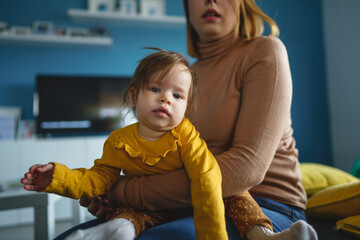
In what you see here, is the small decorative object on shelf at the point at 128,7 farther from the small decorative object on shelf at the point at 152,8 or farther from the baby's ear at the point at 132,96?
the baby's ear at the point at 132,96

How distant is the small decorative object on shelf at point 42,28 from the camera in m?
3.06

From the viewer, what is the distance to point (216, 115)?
0.90 metres

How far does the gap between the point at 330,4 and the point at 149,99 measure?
132 inches

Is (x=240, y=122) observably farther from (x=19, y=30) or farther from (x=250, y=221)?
(x=19, y=30)

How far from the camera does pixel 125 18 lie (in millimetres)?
3182

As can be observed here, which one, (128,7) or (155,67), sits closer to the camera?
(155,67)

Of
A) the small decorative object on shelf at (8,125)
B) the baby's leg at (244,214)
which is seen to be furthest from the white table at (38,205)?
the small decorative object on shelf at (8,125)

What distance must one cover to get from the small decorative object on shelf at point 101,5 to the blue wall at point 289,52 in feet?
0.53

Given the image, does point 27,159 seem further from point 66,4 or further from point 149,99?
point 149,99

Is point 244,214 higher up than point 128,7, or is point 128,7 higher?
point 128,7

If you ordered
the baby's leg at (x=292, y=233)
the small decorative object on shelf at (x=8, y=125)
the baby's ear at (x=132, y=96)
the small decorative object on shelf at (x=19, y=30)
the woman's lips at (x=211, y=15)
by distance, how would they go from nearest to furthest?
the baby's leg at (x=292, y=233)
the baby's ear at (x=132, y=96)
the woman's lips at (x=211, y=15)
the small decorative object on shelf at (x=8, y=125)
the small decorative object on shelf at (x=19, y=30)

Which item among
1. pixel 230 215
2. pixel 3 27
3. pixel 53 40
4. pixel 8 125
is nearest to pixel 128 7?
pixel 53 40

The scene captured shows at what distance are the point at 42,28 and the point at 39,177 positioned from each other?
2.92 m

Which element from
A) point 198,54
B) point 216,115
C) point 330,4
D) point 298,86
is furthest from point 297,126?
point 216,115
